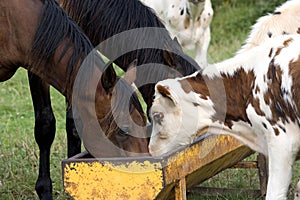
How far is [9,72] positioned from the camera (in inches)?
209

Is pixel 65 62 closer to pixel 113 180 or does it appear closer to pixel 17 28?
pixel 17 28

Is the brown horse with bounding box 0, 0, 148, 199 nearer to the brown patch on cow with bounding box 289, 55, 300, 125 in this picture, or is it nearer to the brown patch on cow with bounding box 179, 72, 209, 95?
the brown patch on cow with bounding box 179, 72, 209, 95

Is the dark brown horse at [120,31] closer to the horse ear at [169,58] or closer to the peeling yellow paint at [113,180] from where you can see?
the horse ear at [169,58]

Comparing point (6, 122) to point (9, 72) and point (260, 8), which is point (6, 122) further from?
point (260, 8)

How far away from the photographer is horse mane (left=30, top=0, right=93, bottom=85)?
16.2 ft

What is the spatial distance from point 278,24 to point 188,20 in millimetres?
3651

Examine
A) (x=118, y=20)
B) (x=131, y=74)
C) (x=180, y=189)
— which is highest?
(x=118, y=20)

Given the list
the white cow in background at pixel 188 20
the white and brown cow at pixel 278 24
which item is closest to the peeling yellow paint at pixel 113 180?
the white and brown cow at pixel 278 24

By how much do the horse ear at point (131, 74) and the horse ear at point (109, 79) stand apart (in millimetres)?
119

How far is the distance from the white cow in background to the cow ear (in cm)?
423

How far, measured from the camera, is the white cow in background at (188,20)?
8969 mm

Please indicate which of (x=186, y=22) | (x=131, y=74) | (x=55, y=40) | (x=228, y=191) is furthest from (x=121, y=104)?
(x=186, y=22)

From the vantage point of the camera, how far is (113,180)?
4.23 metres

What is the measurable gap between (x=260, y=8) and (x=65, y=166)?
37.9 feet
